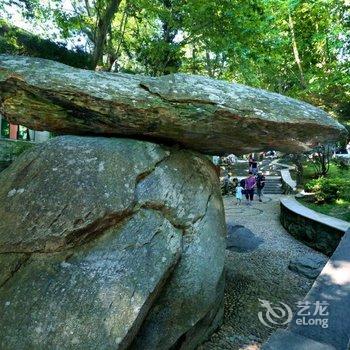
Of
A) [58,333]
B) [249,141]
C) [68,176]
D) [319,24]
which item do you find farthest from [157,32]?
[58,333]

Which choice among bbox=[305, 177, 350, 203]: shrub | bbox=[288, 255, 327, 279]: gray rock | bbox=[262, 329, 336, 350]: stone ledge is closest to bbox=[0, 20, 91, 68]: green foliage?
bbox=[288, 255, 327, 279]: gray rock

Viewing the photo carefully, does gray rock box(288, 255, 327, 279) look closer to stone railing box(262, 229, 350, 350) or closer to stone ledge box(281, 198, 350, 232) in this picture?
stone ledge box(281, 198, 350, 232)

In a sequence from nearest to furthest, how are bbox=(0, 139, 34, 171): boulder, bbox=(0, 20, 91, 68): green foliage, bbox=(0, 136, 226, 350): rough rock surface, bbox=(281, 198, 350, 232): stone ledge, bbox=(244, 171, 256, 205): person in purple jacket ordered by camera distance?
bbox=(0, 136, 226, 350): rough rock surface < bbox=(281, 198, 350, 232): stone ledge < bbox=(0, 139, 34, 171): boulder < bbox=(0, 20, 91, 68): green foliage < bbox=(244, 171, 256, 205): person in purple jacket

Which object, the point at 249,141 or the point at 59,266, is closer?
the point at 59,266

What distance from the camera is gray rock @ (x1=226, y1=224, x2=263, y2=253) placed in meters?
8.19

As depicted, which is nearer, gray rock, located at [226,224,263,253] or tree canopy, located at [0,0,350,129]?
gray rock, located at [226,224,263,253]

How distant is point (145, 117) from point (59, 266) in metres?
2.11

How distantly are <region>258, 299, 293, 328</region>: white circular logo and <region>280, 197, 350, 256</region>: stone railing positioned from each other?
9.25 feet

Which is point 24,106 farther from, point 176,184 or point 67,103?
point 176,184

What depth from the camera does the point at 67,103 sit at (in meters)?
4.39

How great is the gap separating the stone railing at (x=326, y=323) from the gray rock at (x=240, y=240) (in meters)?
3.35

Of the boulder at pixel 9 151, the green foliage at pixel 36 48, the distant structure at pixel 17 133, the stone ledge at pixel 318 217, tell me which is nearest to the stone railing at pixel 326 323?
the stone ledge at pixel 318 217

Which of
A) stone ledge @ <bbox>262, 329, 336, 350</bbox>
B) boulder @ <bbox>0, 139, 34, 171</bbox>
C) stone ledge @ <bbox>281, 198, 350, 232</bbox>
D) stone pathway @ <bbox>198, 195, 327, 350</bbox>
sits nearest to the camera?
stone ledge @ <bbox>262, 329, 336, 350</bbox>

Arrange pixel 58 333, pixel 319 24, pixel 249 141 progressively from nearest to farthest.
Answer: pixel 58 333
pixel 249 141
pixel 319 24
